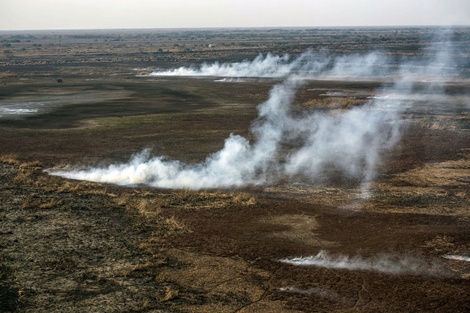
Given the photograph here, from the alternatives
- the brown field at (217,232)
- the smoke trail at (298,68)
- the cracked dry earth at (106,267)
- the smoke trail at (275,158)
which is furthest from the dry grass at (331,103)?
the cracked dry earth at (106,267)

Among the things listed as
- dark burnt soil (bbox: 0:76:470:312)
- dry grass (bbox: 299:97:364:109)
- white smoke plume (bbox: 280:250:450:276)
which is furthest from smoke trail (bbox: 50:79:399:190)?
white smoke plume (bbox: 280:250:450:276)

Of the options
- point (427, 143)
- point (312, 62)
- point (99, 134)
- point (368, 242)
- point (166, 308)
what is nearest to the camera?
point (166, 308)

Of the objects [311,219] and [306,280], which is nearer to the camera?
[306,280]

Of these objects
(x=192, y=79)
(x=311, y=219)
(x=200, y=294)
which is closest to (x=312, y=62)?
(x=192, y=79)

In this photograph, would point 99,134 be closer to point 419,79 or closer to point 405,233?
point 405,233

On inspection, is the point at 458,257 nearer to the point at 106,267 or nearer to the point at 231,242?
the point at 231,242

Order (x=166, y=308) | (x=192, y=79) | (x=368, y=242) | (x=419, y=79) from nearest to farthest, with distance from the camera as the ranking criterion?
1. (x=166, y=308)
2. (x=368, y=242)
3. (x=419, y=79)
4. (x=192, y=79)
